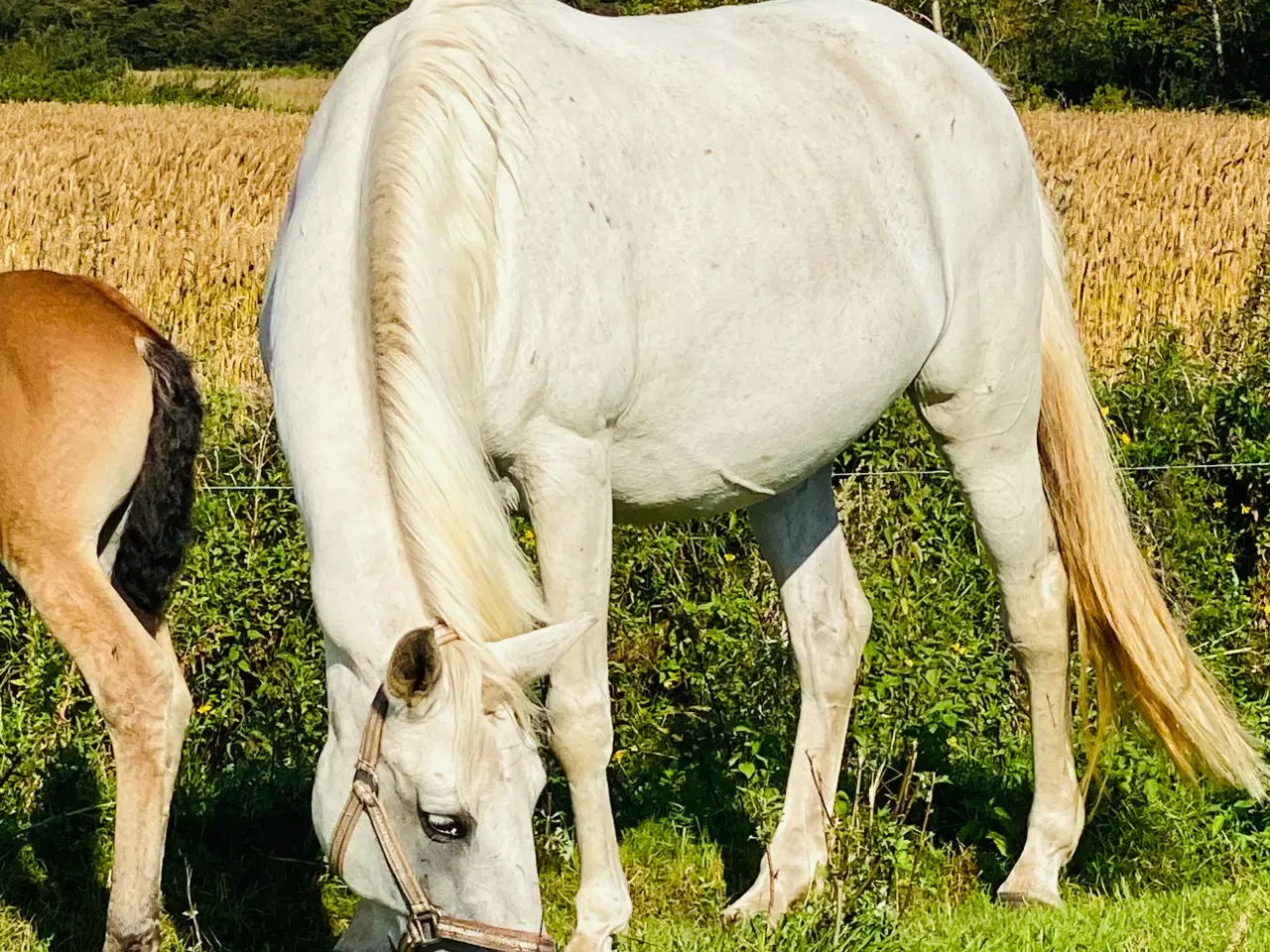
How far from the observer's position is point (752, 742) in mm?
5277

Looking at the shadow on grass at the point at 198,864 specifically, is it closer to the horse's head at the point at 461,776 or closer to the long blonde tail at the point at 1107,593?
the horse's head at the point at 461,776

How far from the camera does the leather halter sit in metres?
2.69

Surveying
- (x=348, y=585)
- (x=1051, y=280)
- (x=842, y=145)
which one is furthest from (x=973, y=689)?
(x=348, y=585)

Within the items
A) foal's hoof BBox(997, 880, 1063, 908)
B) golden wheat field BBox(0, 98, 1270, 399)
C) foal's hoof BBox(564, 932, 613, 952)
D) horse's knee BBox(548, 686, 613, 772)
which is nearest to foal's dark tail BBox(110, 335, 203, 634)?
horse's knee BBox(548, 686, 613, 772)

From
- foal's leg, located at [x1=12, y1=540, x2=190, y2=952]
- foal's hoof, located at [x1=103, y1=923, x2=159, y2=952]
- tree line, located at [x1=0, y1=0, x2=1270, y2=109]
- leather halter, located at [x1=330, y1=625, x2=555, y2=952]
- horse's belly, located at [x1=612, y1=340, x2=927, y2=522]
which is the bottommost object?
tree line, located at [x1=0, y1=0, x2=1270, y2=109]

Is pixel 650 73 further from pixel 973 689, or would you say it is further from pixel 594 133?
pixel 973 689

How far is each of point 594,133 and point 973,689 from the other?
2.90 metres

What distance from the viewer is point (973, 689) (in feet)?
18.2

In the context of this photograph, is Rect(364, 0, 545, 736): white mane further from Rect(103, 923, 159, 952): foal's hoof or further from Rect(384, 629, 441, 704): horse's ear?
Rect(103, 923, 159, 952): foal's hoof

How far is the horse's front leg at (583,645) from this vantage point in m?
3.27

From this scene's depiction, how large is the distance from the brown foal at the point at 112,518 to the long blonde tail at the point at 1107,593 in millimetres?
2578

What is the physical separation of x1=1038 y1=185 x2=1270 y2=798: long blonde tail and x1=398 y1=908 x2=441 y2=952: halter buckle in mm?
2562

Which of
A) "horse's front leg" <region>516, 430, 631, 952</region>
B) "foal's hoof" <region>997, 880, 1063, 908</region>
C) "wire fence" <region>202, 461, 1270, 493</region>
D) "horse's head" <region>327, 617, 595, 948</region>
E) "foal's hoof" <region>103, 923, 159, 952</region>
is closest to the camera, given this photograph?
"horse's head" <region>327, 617, 595, 948</region>

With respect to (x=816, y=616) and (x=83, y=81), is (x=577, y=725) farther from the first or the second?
(x=83, y=81)
